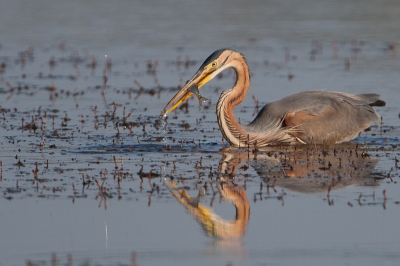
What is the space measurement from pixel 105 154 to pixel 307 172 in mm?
2371

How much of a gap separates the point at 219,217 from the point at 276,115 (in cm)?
357

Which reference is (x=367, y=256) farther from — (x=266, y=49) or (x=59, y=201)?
(x=266, y=49)

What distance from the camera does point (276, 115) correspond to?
1015 cm

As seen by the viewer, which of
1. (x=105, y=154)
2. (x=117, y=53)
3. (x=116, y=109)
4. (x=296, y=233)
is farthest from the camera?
(x=117, y=53)

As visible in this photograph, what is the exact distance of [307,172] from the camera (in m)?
8.17

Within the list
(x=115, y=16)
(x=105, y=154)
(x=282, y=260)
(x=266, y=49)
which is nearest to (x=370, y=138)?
Answer: (x=105, y=154)

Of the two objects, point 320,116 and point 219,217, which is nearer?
point 219,217

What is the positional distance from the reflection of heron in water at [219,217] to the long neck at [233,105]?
7.18ft

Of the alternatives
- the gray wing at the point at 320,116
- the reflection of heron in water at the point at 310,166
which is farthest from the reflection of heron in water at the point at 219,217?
the gray wing at the point at 320,116

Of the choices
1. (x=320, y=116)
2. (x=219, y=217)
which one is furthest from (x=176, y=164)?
(x=320, y=116)

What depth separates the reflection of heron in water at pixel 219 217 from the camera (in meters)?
6.42

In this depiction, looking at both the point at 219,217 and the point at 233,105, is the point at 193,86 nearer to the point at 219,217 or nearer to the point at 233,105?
the point at 233,105

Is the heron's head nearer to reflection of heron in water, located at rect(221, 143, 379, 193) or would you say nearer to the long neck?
the long neck

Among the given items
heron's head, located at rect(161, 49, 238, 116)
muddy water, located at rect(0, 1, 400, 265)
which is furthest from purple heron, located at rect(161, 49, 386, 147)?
muddy water, located at rect(0, 1, 400, 265)
